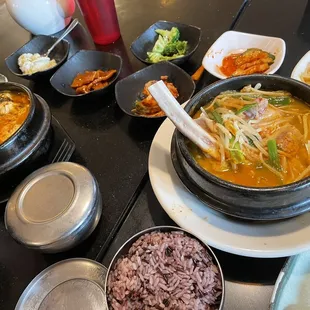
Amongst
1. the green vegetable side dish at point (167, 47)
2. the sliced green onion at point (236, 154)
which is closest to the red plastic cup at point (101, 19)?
the green vegetable side dish at point (167, 47)

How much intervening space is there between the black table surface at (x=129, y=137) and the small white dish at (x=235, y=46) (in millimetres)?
109

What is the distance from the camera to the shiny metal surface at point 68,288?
143cm

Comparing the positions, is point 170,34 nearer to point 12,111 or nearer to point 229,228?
point 12,111

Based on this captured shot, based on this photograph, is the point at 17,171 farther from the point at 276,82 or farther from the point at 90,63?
the point at 276,82

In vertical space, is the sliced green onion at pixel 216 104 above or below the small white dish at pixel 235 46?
above

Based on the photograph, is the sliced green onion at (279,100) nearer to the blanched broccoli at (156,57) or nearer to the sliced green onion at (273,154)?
the sliced green onion at (273,154)

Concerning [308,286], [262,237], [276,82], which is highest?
[276,82]

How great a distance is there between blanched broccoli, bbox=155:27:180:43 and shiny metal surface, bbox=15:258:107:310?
5.61 feet

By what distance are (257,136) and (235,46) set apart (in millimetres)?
1097

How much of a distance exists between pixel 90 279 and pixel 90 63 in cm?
160

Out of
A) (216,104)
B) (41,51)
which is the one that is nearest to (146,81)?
(216,104)

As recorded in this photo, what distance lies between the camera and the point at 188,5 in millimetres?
3016

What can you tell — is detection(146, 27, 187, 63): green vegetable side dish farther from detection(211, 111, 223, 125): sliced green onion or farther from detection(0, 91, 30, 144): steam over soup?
detection(211, 111, 223, 125): sliced green onion

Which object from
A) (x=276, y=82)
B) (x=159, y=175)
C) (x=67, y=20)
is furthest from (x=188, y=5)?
(x=159, y=175)
